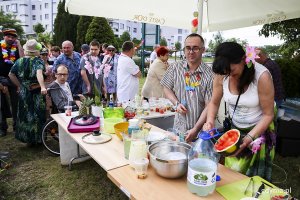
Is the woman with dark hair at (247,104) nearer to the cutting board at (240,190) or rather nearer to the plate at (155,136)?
the cutting board at (240,190)

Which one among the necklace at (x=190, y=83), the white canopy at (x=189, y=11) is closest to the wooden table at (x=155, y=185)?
the necklace at (x=190, y=83)

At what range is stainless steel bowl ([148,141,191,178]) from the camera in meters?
1.46

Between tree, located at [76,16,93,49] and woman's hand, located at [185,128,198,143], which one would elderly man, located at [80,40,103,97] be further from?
tree, located at [76,16,93,49]

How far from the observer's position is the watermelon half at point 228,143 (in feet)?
4.70

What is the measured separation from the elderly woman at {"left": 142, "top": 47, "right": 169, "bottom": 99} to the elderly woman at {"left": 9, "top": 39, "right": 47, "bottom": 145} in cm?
180

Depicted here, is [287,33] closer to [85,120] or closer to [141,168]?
[85,120]

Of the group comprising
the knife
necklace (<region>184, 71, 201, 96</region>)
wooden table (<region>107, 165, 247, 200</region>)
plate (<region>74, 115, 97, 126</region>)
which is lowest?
wooden table (<region>107, 165, 247, 200</region>)

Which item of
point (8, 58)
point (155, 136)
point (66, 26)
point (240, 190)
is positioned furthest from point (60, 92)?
point (66, 26)

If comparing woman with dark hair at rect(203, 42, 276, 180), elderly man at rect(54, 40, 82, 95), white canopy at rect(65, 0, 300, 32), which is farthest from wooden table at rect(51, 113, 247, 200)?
elderly man at rect(54, 40, 82, 95)

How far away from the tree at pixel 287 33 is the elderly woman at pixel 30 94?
225 inches

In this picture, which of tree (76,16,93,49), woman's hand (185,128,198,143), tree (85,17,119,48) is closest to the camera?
woman's hand (185,128,198,143)

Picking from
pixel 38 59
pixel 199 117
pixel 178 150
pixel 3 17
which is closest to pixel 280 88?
pixel 199 117

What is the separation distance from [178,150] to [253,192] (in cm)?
52

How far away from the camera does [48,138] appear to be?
13.9 feet
